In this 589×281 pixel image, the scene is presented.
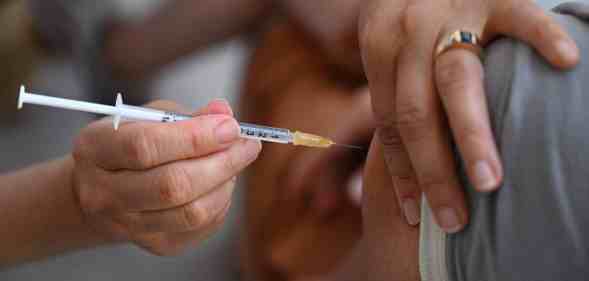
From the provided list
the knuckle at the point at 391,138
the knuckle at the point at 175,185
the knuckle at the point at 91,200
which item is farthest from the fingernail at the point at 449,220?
the knuckle at the point at 91,200

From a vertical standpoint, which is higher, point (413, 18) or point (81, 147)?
point (413, 18)

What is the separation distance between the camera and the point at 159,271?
181 centimetres

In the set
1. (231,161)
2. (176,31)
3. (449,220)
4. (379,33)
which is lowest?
(449,220)

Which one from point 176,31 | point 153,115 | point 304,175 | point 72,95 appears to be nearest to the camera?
point 153,115

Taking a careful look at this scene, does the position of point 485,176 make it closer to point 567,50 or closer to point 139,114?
point 567,50

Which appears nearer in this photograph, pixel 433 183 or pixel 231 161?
pixel 433 183

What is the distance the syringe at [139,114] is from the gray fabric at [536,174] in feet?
1.01

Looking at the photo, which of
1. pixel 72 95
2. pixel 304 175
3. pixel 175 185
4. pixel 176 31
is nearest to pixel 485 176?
pixel 175 185

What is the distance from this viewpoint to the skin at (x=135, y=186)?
2.47 ft

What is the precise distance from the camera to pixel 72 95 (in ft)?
6.92

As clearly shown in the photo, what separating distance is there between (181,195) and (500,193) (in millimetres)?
416

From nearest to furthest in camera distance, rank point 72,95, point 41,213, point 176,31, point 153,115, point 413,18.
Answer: point 413,18
point 153,115
point 41,213
point 176,31
point 72,95

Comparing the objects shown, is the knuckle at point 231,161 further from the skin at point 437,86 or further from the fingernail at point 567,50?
the fingernail at point 567,50

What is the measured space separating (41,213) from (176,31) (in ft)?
3.35
